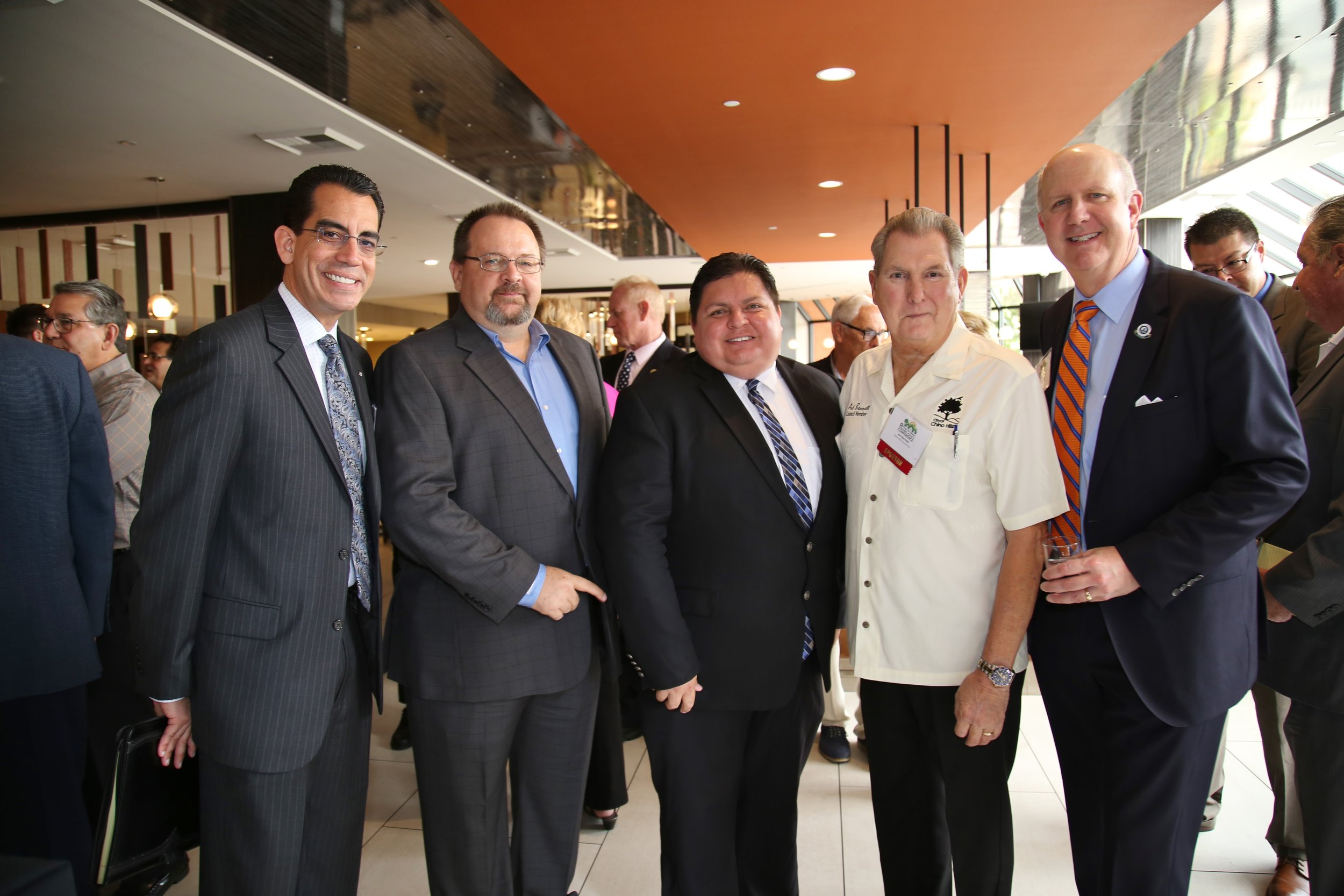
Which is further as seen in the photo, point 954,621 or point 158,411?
point 954,621

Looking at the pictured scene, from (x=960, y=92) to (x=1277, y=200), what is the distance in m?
9.35

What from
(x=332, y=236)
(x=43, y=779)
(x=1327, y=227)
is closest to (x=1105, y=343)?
(x=1327, y=227)

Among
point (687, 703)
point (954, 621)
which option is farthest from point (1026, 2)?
point (687, 703)

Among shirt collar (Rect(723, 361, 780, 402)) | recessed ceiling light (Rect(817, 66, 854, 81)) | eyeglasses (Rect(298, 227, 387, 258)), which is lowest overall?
shirt collar (Rect(723, 361, 780, 402))

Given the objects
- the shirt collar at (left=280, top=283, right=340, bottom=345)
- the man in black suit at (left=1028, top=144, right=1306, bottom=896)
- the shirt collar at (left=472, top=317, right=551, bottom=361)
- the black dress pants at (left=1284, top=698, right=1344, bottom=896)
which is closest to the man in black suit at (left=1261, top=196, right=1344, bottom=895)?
the black dress pants at (left=1284, top=698, right=1344, bottom=896)

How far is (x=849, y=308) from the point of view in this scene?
4.21 metres

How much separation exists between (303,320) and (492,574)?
28.6 inches

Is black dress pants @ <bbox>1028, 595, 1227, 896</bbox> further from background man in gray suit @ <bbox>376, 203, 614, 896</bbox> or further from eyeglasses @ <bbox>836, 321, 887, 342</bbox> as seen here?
eyeglasses @ <bbox>836, 321, 887, 342</bbox>

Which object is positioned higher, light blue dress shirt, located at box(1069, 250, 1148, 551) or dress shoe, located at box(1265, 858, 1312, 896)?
light blue dress shirt, located at box(1069, 250, 1148, 551)

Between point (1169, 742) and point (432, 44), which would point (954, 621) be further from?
point (432, 44)

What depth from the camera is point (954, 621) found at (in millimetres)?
1887

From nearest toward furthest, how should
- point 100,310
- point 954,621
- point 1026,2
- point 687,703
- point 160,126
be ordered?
1. point 954,621
2. point 687,703
3. point 100,310
4. point 1026,2
5. point 160,126

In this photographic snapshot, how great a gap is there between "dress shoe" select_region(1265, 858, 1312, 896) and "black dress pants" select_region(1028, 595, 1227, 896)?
107cm

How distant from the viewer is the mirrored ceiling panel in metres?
4.46
